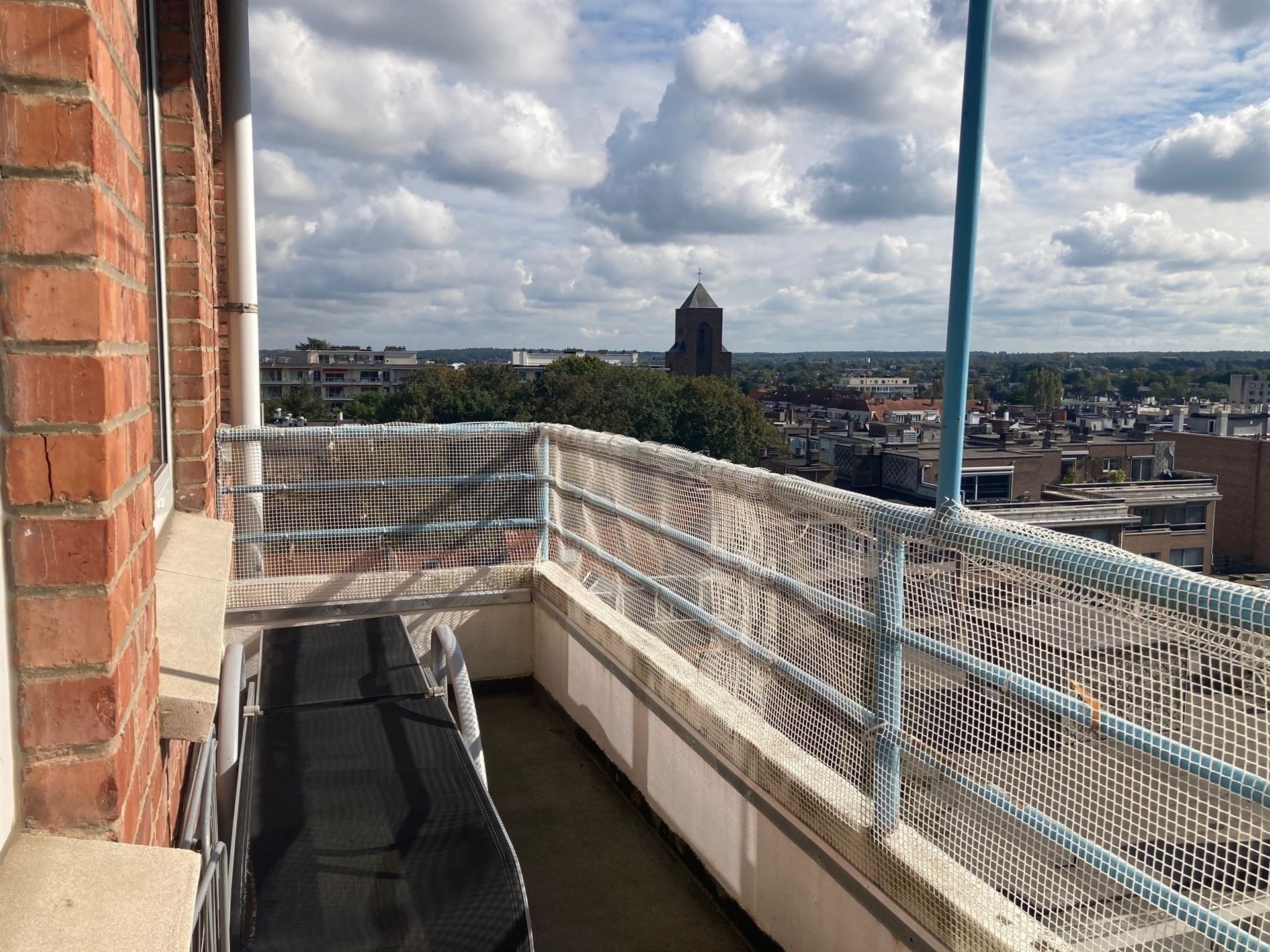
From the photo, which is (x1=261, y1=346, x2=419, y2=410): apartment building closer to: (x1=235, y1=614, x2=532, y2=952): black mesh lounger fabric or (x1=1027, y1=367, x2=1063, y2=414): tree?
(x1=1027, y1=367, x2=1063, y2=414): tree

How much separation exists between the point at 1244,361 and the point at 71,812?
11263 cm

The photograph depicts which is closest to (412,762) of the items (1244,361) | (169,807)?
(169,807)

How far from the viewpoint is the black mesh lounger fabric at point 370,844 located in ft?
8.48

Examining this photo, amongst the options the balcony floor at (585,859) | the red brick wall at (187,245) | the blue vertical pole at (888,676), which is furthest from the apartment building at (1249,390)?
the red brick wall at (187,245)

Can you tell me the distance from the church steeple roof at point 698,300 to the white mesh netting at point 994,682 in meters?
127

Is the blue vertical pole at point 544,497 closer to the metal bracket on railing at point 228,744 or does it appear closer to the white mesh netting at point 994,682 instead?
the white mesh netting at point 994,682

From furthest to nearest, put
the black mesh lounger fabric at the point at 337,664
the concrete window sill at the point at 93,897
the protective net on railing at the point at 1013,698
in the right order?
the black mesh lounger fabric at the point at 337,664 < the protective net on railing at the point at 1013,698 < the concrete window sill at the point at 93,897

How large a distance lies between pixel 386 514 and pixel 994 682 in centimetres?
445

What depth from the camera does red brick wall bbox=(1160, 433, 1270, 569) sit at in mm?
50125

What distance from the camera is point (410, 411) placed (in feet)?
204

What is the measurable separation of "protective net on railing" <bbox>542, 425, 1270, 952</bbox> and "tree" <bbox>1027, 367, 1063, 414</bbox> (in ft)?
391

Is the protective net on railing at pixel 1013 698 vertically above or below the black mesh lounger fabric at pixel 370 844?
above

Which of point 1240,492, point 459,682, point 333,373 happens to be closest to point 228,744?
point 459,682

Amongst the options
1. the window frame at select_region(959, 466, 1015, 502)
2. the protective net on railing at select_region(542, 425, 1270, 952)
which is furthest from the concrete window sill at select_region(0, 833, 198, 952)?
the window frame at select_region(959, 466, 1015, 502)
